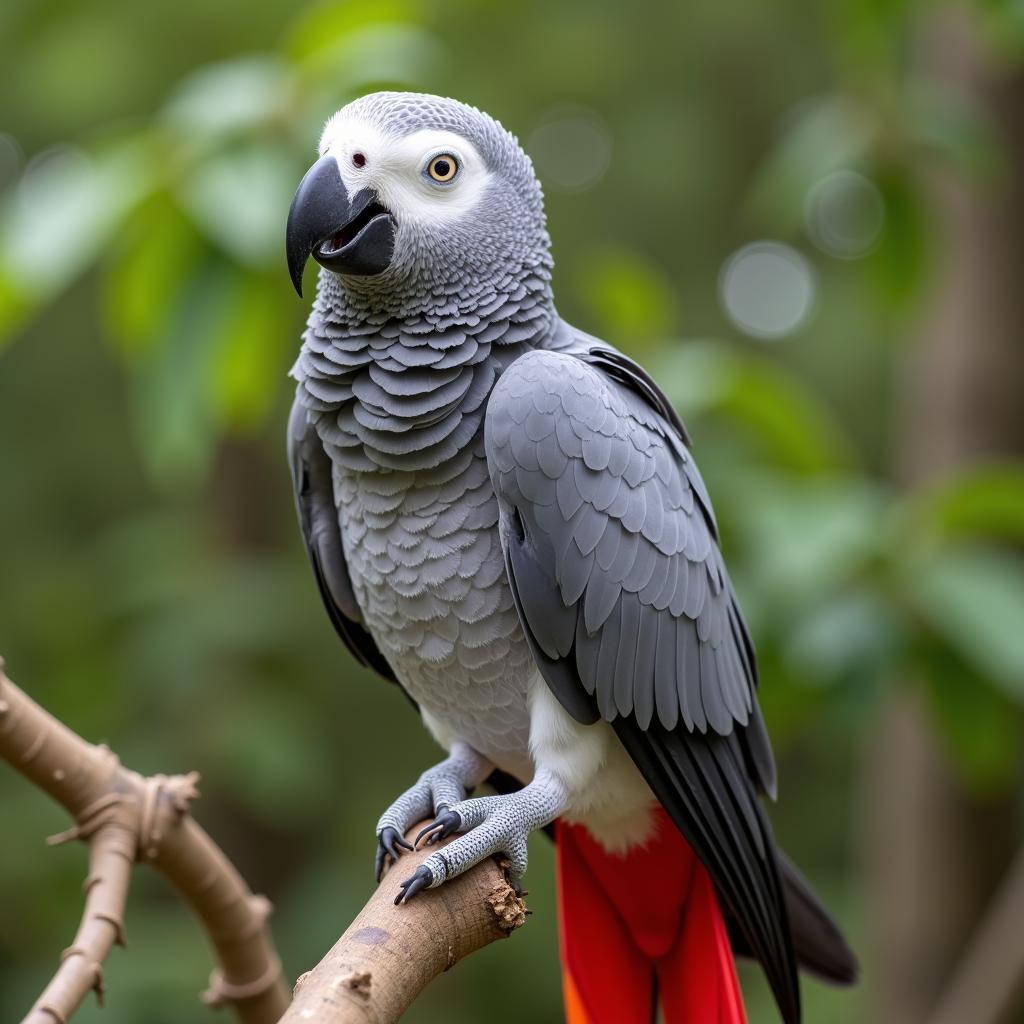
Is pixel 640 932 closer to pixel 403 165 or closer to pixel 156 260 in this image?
pixel 403 165

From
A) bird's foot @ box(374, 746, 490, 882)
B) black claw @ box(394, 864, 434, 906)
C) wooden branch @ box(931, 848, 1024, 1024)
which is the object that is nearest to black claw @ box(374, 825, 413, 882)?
bird's foot @ box(374, 746, 490, 882)

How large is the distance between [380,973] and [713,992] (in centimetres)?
54

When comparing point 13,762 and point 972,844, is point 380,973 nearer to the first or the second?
point 13,762

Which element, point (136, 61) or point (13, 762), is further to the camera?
point (136, 61)

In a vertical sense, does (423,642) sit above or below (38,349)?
below

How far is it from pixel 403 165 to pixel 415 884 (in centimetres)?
63

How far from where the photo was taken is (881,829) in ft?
8.49

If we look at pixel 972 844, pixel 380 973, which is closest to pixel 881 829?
pixel 972 844

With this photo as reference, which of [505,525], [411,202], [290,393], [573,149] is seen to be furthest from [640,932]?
[573,149]

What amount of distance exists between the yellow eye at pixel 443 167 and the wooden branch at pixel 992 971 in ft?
5.71

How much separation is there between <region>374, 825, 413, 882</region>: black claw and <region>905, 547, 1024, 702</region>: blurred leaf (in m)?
1.02

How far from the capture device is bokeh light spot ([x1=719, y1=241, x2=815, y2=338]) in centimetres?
326

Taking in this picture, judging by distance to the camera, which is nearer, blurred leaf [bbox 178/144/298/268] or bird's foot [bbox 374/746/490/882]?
bird's foot [bbox 374/746/490/882]

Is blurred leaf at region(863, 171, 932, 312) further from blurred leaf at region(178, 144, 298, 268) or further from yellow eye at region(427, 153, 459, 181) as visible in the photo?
yellow eye at region(427, 153, 459, 181)
